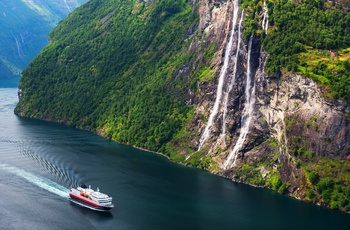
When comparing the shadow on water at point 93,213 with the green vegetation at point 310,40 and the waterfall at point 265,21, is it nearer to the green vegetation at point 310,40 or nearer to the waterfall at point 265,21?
the green vegetation at point 310,40

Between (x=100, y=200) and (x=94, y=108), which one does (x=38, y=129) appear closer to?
(x=94, y=108)

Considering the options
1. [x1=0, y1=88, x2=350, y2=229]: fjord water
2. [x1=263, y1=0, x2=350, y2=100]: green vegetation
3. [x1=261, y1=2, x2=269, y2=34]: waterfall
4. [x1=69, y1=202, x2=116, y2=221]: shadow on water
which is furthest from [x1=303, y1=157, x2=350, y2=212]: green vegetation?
[x1=69, y1=202, x2=116, y2=221]: shadow on water

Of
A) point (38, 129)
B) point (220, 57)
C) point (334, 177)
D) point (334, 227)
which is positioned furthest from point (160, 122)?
point (334, 227)

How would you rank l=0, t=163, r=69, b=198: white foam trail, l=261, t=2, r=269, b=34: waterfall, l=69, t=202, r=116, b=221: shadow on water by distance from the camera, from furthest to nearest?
l=261, t=2, r=269, b=34: waterfall
l=0, t=163, r=69, b=198: white foam trail
l=69, t=202, r=116, b=221: shadow on water

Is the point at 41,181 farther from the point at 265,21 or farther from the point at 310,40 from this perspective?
the point at 310,40

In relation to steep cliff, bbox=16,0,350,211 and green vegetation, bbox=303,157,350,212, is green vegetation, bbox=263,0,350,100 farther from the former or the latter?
green vegetation, bbox=303,157,350,212

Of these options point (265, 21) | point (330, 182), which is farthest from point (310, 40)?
point (330, 182)

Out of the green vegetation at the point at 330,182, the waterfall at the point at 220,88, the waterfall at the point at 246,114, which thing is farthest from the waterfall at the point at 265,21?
the green vegetation at the point at 330,182

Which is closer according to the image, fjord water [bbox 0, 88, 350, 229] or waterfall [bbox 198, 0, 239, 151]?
fjord water [bbox 0, 88, 350, 229]
